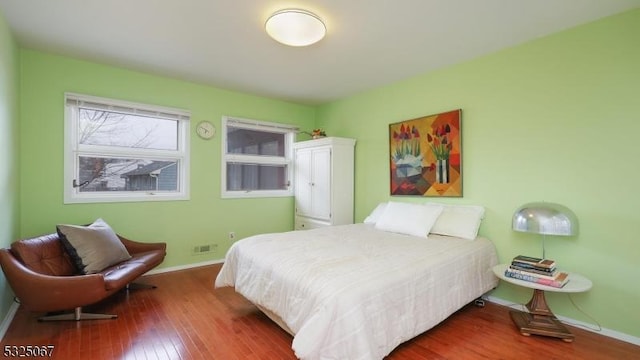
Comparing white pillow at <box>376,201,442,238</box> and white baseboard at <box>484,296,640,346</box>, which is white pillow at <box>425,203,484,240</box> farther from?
white baseboard at <box>484,296,640,346</box>

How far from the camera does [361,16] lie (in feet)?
7.31

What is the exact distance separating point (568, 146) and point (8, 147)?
462cm

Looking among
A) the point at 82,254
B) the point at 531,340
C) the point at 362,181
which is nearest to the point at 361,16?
the point at 362,181

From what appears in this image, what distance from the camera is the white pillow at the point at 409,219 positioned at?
2914 millimetres

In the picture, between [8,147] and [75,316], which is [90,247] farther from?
[8,147]

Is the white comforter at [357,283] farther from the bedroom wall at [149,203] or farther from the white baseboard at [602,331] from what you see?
the bedroom wall at [149,203]

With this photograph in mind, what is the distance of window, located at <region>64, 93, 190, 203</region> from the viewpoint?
3.12 metres

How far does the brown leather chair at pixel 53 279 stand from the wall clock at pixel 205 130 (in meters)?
1.83

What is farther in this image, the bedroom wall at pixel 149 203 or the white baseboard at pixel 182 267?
the white baseboard at pixel 182 267

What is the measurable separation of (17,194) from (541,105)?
15.9 ft

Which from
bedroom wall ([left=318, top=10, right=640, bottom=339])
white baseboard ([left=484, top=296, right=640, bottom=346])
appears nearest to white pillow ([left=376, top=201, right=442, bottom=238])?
bedroom wall ([left=318, top=10, right=640, bottom=339])

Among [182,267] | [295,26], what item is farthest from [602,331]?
[182,267]

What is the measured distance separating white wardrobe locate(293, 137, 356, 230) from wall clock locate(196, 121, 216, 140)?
1.29 meters

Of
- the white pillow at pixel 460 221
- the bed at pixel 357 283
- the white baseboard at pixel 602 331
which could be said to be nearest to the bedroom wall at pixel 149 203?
the bed at pixel 357 283
